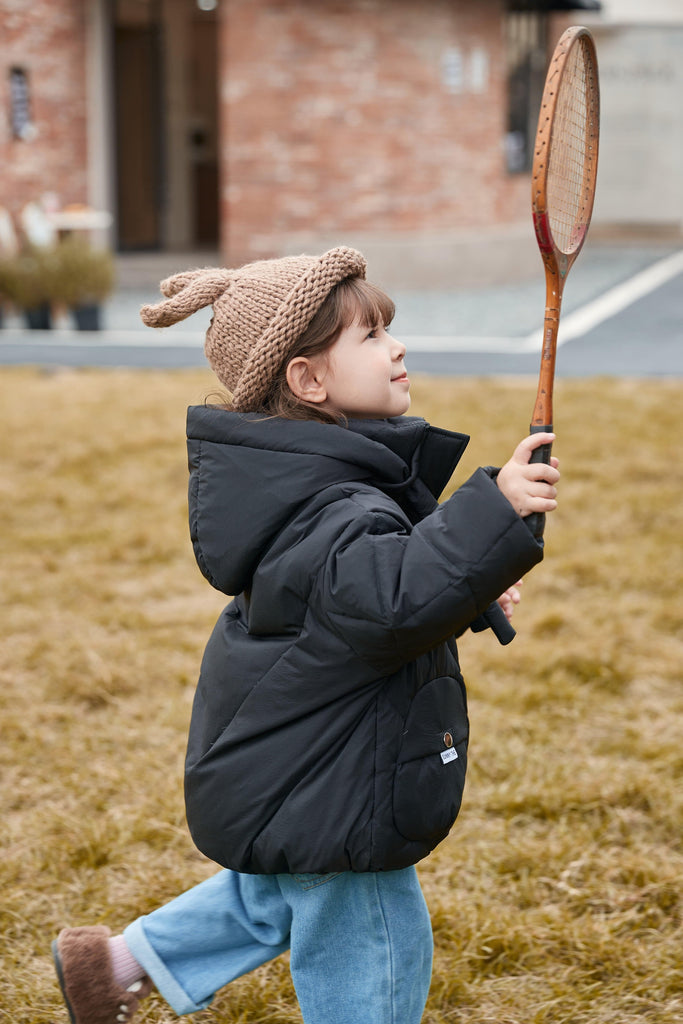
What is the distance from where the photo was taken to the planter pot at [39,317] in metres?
11.4

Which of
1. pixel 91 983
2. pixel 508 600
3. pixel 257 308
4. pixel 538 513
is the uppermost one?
pixel 257 308

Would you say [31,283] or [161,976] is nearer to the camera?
[161,976]

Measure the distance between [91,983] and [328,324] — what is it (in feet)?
3.96

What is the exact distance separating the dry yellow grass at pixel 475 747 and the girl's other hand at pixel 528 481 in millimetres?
1163

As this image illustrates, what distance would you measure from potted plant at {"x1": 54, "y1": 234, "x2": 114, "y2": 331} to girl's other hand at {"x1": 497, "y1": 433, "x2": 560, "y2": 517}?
9.90 m

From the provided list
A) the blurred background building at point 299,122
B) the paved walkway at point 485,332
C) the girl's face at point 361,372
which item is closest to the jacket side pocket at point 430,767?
the girl's face at point 361,372

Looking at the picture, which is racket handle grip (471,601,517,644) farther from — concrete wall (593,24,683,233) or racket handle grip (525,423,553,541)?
concrete wall (593,24,683,233)

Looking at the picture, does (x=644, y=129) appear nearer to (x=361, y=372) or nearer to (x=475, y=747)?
(x=475, y=747)

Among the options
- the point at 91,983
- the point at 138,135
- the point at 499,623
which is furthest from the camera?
the point at 138,135

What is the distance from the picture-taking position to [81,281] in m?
11.1

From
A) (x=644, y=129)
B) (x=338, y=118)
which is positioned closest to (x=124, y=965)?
(x=338, y=118)

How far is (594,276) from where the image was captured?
1577cm

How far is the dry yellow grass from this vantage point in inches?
98.3

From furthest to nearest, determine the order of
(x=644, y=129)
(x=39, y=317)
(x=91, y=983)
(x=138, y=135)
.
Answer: (x=644, y=129)
(x=138, y=135)
(x=39, y=317)
(x=91, y=983)
